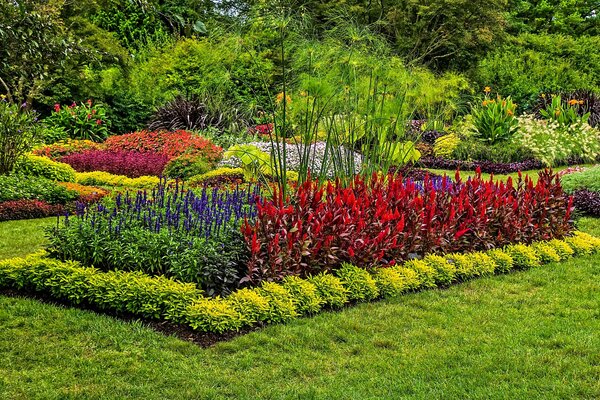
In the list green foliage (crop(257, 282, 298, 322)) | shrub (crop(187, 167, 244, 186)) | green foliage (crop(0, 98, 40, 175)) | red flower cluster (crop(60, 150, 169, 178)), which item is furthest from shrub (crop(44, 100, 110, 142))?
green foliage (crop(257, 282, 298, 322))

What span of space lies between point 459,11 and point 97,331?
2402 centimetres

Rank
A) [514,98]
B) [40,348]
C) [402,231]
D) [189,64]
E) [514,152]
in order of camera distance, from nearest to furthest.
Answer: [40,348] → [402,231] → [514,152] → [189,64] → [514,98]

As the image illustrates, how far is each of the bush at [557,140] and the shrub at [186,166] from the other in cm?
751

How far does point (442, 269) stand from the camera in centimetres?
639

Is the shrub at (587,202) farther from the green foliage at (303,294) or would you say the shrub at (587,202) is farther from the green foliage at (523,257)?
the green foliage at (303,294)

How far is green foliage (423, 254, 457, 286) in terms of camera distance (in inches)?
250

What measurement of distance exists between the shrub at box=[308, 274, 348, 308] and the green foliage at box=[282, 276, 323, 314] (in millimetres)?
55

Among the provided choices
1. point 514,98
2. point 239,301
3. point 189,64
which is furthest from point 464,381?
point 514,98

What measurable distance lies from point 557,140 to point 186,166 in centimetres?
895

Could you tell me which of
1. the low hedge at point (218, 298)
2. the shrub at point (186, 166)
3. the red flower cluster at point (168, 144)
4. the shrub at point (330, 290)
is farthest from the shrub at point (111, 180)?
the shrub at point (330, 290)

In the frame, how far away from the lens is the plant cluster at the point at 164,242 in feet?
17.8

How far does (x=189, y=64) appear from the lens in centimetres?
2197

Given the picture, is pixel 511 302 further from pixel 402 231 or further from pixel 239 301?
pixel 239 301

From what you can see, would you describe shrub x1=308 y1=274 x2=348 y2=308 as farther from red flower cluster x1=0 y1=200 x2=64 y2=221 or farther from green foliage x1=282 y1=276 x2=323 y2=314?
red flower cluster x1=0 y1=200 x2=64 y2=221
